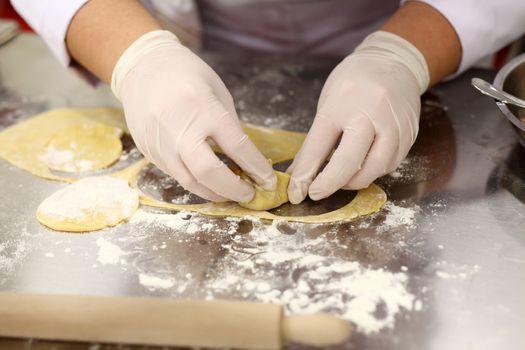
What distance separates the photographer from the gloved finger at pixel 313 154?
121 centimetres

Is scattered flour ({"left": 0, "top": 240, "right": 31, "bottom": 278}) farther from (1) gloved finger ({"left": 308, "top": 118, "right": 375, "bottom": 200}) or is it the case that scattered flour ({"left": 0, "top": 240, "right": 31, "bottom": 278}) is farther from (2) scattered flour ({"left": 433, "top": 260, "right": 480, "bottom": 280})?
(2) scattered flour ({"left": 433, "top": 260, "right": 480, "bottom": 280})

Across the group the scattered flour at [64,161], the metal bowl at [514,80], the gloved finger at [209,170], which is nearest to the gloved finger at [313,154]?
the gloved finger at [209,170]

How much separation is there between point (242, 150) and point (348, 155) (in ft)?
0.72

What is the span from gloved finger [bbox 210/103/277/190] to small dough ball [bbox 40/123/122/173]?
41 cm

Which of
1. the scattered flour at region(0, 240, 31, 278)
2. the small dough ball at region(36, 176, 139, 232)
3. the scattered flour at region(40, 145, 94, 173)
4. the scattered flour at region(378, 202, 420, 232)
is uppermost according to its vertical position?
the scattered flour at region(378, 202, 420, 232)

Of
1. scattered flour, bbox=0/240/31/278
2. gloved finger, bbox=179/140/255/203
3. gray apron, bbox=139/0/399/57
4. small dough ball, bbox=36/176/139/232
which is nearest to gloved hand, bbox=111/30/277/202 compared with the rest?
gloved finger, bbox=179/140/255/203

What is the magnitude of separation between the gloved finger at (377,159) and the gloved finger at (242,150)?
0.62ft

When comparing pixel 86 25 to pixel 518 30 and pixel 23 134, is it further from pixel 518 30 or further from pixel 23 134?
pixel 518 30

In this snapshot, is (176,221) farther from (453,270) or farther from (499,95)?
(499,95)

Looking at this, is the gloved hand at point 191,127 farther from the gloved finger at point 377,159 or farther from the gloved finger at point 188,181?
the gloved finger at point 377,159

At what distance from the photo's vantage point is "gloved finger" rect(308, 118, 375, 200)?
117cm

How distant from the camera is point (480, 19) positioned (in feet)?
4.90

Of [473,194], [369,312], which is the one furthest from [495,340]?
[473,194]

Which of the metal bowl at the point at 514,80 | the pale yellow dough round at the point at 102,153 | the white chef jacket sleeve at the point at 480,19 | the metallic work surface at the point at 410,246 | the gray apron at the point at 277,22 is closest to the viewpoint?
the metallic work surface at the point at 410,246
